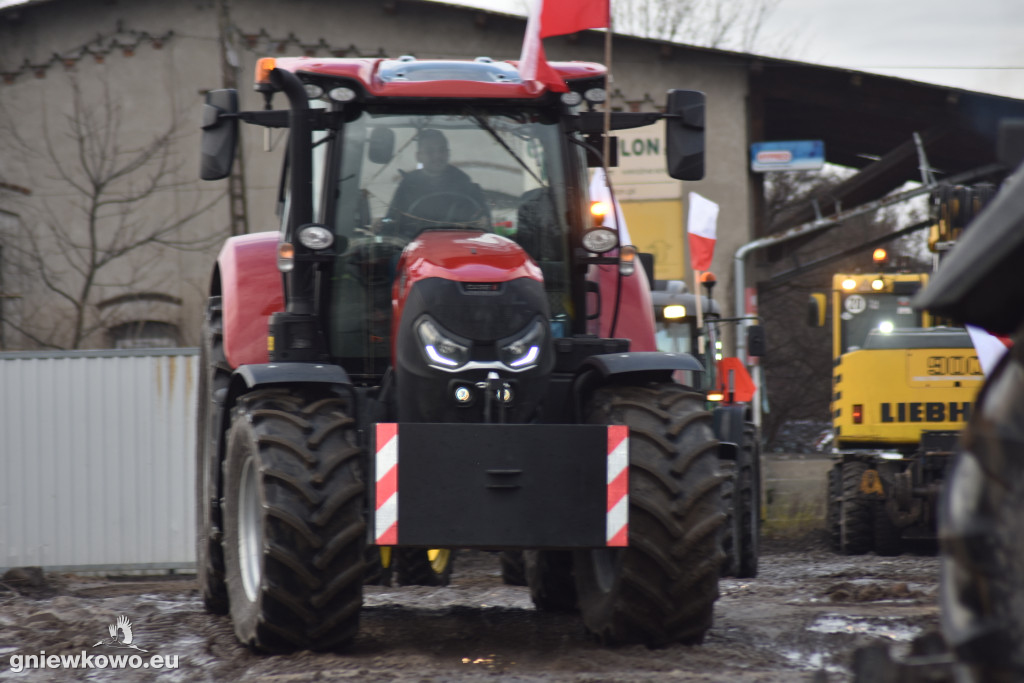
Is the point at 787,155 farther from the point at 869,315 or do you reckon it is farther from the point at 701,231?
the point at 701,231

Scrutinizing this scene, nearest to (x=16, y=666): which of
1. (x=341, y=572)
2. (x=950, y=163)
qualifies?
(x=341, y=572)

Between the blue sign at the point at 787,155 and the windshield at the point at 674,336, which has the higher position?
the blue sign at the point at 787,155

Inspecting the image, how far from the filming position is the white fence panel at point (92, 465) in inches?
538

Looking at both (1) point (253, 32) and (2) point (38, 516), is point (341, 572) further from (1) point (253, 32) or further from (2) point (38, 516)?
(1) point (253, 32)

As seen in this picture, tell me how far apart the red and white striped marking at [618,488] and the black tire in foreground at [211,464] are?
2305mm

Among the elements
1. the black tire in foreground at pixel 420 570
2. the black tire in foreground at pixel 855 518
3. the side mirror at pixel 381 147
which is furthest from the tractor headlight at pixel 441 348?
the black tire in foreground at pixel 855 518

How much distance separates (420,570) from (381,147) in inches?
187

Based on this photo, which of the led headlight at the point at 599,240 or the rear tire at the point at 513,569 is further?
the rear tire at the point at 513,569

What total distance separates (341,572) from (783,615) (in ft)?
10.4

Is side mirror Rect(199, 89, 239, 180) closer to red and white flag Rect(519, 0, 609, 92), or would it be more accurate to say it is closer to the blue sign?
red and white flag Rect(519, 0, 609, 92)

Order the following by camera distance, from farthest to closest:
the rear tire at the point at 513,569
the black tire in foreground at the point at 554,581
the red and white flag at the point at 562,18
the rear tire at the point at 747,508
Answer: the rear tire at the point at 747,508 → the rear tire at the point at 513,569 → the black tire in foreground at the point at 554,581 → the red and white flag at the point at 562,18

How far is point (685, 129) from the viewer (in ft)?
21.6

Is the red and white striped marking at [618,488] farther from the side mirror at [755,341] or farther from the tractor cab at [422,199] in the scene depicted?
the side mirror at [755,341]

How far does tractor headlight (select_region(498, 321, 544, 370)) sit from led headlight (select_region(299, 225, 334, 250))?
1.03m
